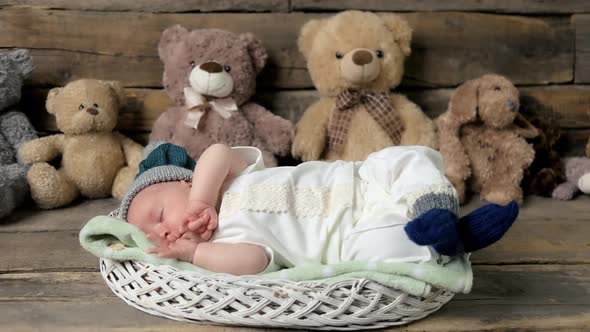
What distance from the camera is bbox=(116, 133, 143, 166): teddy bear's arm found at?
1.94 m

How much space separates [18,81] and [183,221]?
972mm

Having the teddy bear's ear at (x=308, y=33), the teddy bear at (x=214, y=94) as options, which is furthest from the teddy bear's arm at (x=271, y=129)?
the teddy bear's ear at (x=308, y=33)

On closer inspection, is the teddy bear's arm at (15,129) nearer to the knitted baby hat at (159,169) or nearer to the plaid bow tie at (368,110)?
the knitted baby hat at (159,169)

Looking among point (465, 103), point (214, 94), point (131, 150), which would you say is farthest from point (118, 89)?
point (465, 103)

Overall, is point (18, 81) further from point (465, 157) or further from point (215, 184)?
point (465, 157)

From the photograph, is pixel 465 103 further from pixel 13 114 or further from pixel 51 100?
pixel 13 114

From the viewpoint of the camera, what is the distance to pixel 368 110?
1.92 metres

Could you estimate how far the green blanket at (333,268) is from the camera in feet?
3.49

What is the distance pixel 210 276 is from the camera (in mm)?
1091

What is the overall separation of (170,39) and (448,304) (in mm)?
1167

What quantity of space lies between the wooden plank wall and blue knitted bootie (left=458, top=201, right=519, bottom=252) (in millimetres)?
1017

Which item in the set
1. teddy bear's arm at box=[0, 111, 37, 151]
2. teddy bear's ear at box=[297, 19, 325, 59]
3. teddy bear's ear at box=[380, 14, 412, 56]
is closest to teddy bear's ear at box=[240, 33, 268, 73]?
teddy bear's ear at box=[297, 19, 325, 59]

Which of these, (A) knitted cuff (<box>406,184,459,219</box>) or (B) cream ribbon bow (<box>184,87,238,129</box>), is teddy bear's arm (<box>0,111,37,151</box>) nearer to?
(B) cream ribbon bow (<box>184,87,238,129</box>)

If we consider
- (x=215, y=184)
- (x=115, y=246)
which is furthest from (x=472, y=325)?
(x=115, y=246)
